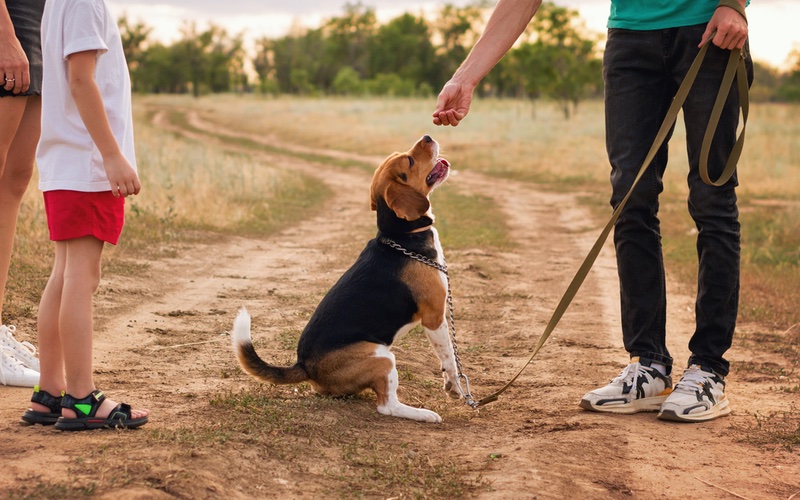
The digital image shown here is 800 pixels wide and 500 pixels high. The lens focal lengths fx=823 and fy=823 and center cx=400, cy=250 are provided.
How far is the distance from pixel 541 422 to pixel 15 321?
358 cm

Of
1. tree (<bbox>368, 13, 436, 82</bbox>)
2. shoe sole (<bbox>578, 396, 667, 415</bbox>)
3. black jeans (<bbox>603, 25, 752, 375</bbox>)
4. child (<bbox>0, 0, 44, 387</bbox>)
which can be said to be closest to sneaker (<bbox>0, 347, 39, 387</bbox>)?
child (<bbox>0, 0, 44, 387</bbox>)

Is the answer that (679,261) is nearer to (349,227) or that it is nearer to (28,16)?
(349,227)

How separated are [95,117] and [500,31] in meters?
2.06

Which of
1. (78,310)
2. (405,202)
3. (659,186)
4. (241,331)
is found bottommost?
(241,331)

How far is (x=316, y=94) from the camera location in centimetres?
7550

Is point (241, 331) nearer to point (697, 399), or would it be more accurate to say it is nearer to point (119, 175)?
point (119, 175)

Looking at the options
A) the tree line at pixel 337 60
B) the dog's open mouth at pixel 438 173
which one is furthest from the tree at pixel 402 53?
the dog's open mouth at pixel 438 173

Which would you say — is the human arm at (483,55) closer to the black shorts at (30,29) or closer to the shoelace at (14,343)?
the black shorts at (30,29)

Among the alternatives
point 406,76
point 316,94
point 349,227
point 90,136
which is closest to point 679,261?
point 349,227

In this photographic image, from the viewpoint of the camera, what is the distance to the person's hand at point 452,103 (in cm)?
404

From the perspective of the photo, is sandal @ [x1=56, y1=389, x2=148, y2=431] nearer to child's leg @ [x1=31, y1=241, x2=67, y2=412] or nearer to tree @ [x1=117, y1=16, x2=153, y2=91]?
child's leg @ [x1=31, y1=241, x2=67, y2=412]

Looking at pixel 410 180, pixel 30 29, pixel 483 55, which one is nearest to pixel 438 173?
pixel 410 180

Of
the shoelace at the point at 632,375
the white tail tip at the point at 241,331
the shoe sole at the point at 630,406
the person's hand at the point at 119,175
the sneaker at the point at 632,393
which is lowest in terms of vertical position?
the shoe sole at the point at 630,406

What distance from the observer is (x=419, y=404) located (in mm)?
4371
